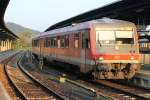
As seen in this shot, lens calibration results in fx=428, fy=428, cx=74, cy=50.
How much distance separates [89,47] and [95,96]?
16.1 feet

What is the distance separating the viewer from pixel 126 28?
20.3 m

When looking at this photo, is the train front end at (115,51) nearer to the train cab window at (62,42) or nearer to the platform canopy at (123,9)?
the platform canopy at (123,9)

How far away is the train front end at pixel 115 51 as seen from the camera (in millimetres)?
19578

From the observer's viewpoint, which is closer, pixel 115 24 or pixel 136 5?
pixel 115 24

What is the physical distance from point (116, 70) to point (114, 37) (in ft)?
5.19

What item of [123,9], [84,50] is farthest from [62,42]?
[84,50]

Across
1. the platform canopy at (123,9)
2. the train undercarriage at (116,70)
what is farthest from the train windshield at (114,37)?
the platform canopy at (123,9)

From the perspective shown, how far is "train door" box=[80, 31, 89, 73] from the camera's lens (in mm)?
20312

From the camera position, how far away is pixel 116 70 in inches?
782

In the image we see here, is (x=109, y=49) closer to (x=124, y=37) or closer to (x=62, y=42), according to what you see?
(x=124, y=37)

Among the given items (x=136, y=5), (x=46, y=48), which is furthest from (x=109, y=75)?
(x=46, y=48)

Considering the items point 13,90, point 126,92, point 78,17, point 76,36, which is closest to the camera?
point 126,92

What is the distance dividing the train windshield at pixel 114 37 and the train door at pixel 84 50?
650 mm

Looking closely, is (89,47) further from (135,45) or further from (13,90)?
(13,90)
